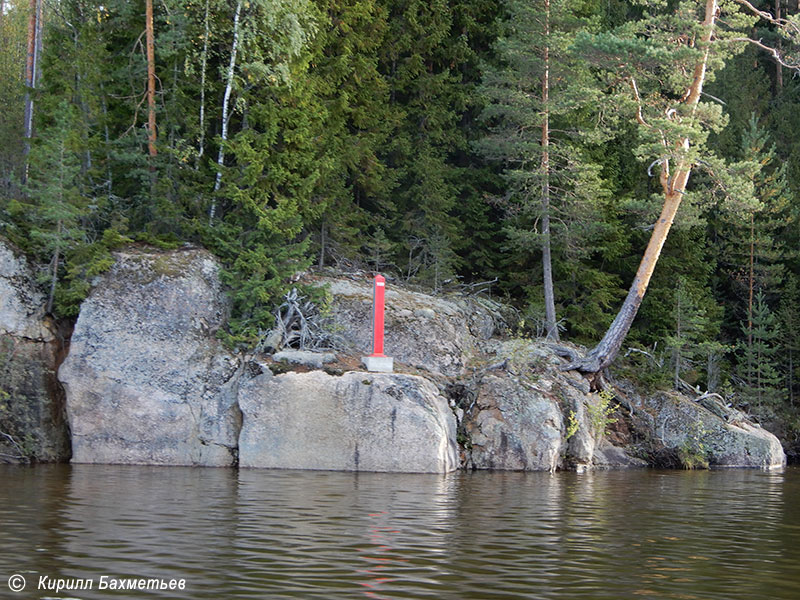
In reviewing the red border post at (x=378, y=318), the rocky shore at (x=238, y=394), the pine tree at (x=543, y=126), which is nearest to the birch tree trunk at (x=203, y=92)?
the rocky shore at (x=238, y=394)

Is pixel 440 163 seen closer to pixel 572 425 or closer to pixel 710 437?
pixel 572 425

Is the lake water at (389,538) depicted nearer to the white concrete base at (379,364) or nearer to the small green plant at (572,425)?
the white concrete base at (379,364)

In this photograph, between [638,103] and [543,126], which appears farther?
[543,126]

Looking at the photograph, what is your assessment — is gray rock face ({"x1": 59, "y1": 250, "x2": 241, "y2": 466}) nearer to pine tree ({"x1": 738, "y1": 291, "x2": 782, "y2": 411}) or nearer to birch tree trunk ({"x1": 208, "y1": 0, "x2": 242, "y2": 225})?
birch tree trunk ({"x1": 208, "y1": 0, "x2": 242, "y2": 225})

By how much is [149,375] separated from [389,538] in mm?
11892

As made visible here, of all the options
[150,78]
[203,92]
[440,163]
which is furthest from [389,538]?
[440,163]

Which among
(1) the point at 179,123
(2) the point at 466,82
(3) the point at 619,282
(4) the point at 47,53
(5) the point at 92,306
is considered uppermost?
(2) the point at 466,82

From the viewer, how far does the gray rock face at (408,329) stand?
2312cm

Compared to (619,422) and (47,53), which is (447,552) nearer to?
(619,422)

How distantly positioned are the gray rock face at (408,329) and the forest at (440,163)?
6.56ft

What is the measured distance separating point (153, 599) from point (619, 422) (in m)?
19.9

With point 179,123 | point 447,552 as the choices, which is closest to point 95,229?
point 179,123

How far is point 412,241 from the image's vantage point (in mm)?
30234

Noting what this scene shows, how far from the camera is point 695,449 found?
80.5 ft
